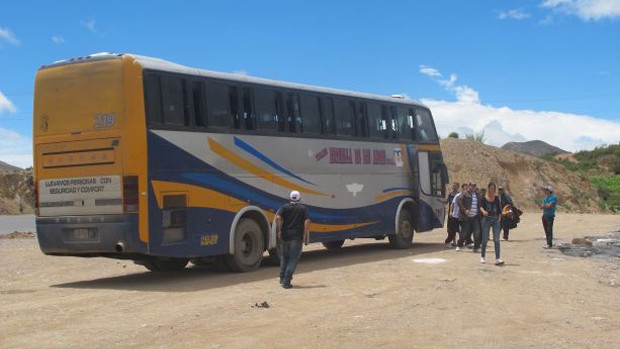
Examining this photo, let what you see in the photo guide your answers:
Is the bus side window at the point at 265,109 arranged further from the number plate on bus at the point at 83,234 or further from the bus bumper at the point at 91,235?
the number plate on bus at the point at 83,234

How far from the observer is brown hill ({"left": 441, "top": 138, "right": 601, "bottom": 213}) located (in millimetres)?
61500

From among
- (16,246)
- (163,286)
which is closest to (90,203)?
(163,286)

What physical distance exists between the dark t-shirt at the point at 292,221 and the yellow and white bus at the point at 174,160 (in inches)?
73.1

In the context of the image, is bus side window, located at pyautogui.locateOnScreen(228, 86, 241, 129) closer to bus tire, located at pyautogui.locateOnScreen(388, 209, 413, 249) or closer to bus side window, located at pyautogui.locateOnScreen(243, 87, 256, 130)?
bus side window, located at pyautogui.locateOnScreen(243, 87, 256, 130)

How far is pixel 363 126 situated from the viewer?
1916 cm

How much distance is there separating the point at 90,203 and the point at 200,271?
3664 millimetres

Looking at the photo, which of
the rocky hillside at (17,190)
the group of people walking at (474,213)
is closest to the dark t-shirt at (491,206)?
the group of people walking at (474,213)

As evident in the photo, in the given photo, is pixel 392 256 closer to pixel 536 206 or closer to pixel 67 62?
pixel 67 62

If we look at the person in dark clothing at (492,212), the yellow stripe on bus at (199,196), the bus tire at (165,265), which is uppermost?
the yellow stripe on bus at (199,196)

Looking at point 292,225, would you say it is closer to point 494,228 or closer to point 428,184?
point 494,228

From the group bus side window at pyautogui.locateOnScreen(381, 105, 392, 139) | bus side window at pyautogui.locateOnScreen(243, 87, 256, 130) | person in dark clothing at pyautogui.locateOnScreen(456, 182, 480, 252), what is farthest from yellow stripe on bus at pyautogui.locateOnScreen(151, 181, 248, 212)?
person in dark clothing at pyautogui.locateOnScreen(456, 182, 480, 252)

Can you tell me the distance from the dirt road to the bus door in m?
4.14

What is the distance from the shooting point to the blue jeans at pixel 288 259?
494 inches

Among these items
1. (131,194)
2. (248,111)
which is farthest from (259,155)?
(131,194)
